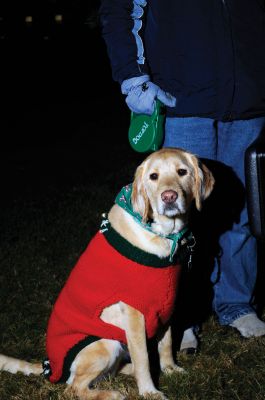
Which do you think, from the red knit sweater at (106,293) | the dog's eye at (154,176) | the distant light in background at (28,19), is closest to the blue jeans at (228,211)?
the dog's eye at (154,176)

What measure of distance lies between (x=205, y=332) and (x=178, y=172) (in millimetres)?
1242

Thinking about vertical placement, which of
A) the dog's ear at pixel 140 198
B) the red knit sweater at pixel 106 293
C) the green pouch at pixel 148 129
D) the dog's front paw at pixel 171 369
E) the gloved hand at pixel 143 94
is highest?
the gloved hand at pixel 143 94

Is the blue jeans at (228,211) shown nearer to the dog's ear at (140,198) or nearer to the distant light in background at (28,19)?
the dog's ear at (140,198)

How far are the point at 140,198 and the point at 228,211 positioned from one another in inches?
34.8

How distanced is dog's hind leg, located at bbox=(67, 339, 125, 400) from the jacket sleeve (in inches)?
59.0

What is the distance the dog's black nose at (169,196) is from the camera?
2.87 m

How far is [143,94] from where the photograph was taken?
3117mm

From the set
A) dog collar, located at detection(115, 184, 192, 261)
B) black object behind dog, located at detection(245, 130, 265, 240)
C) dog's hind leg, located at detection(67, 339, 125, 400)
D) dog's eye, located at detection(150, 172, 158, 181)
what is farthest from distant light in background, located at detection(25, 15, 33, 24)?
black object behind dog, located at detection(245, 130, 265, 240)

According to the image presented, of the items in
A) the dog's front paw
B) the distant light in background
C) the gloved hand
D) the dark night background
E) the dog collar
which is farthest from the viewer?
the distant light in background

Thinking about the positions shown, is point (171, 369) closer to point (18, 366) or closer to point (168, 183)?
point (18, 366)

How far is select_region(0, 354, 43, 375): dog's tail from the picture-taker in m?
3.13

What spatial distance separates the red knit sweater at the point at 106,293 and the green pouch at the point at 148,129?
61 centimetres

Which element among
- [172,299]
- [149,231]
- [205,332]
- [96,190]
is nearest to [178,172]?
[149,231]

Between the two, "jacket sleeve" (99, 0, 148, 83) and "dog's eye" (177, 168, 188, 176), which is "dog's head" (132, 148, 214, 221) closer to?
"dog's eye" (177, 168, 188, 176)
